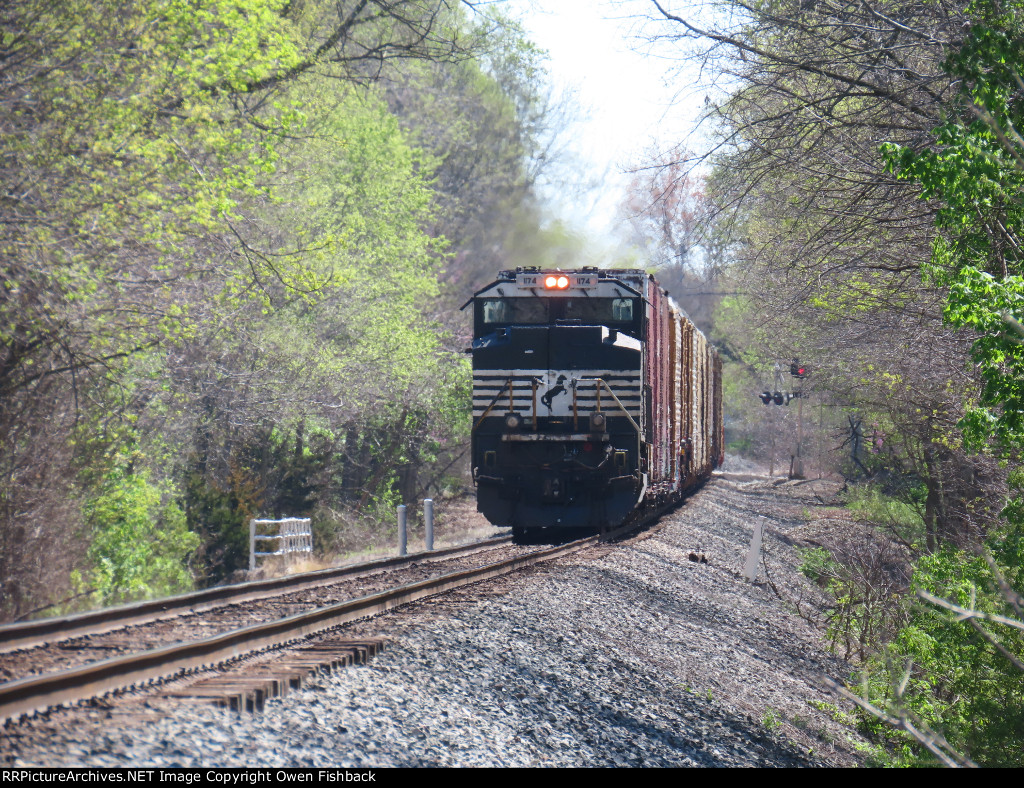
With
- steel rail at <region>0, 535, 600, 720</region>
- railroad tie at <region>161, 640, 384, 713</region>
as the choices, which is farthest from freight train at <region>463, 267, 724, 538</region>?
railroad tie at <region>161, 640, 384, 713</region>

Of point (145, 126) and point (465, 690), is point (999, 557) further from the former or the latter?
point (145, 126)

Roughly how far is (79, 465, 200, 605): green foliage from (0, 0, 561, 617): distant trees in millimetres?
55

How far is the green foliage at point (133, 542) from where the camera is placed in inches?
725

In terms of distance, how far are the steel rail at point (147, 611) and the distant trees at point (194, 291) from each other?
14.9 feet

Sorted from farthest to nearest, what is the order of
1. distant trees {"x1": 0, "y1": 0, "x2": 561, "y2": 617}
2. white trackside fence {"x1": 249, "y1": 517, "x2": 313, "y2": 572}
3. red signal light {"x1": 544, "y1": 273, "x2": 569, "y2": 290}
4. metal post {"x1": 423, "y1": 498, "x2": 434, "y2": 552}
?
white trackside fence {"x1": 249, "y1": 517, "x2": 313, "y2": 572}, metal post {"x1": 423, "y1": 498, "x2": 434, "y2": 552}, red signal light {"x1": 544, "y1": 273, "x2": 569, "y2": 290}, distant trees {"x1": 0, "y1": 0, "x2": 561, "y2": 617}

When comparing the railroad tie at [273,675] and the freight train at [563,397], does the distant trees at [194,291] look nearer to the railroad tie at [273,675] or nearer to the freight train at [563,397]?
the freight train at [563,397]

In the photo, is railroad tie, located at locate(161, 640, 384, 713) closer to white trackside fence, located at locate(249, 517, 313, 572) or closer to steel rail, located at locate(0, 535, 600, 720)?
steel rail, located at locate(0, 535, 600, 720)

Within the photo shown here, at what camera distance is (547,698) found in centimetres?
683

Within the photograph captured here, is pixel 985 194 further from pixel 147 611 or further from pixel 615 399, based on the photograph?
pixel 147 611

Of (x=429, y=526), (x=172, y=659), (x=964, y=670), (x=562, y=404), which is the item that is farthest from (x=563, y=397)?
(x=172, y=659)

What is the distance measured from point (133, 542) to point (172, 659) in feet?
46.6

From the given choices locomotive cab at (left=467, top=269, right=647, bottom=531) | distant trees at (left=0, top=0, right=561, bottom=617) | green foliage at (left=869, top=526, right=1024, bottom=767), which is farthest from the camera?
locomotive cab at (left=467, top=269, right=647, bottom=531)

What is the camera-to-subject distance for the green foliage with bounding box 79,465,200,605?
60.4 ft

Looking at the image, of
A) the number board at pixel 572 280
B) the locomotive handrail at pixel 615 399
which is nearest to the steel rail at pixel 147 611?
the locomotive handrail at pixel 615 399
